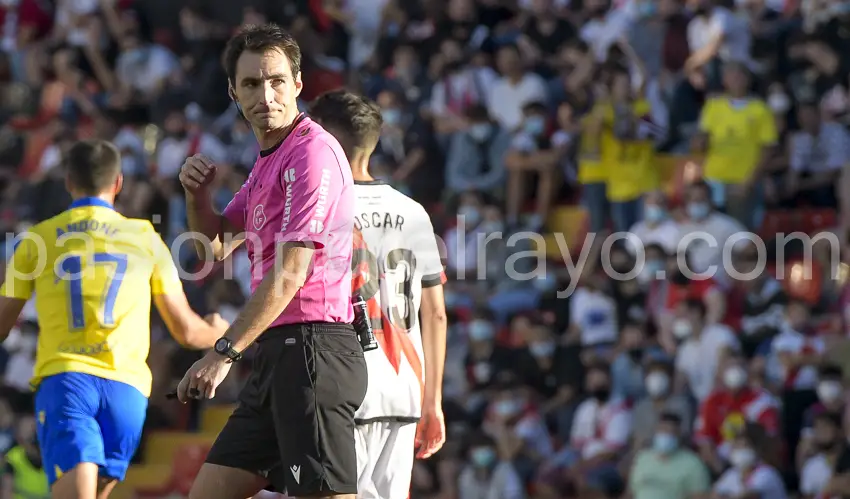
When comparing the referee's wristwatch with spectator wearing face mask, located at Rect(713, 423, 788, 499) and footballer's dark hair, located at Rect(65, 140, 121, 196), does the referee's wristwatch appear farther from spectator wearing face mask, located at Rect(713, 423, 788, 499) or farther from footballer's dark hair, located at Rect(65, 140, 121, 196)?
spectator wearing face mask, located at Rect(713, 423, 788, 499)

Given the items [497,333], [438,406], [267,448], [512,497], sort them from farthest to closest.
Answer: [497,333], [512,497], [438,406], [267,448]

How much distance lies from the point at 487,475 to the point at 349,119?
21.5ft

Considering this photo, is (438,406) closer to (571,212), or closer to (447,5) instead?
(571,212)

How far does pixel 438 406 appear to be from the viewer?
7.04 m

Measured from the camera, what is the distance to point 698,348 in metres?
12.7

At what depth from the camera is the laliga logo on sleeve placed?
5.58 m

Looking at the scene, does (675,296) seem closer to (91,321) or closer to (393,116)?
(393,116)

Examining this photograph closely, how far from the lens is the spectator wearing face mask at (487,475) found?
12602 millimetres

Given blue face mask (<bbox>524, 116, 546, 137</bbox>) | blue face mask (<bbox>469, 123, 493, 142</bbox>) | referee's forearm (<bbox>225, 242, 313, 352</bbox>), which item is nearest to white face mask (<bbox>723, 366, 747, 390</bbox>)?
blue face mask (<bbox>524, 116, 546, 137</bbox>)

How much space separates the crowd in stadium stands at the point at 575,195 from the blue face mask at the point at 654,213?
0.02 m

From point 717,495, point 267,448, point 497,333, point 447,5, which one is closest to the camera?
point 267,448

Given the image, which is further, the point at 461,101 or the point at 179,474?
the point at 461,101

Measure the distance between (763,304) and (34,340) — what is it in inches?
285

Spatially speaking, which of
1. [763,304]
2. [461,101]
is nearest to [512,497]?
[763,304]
